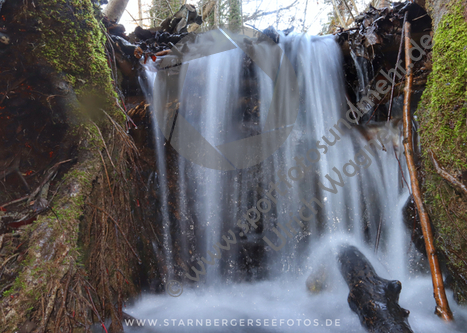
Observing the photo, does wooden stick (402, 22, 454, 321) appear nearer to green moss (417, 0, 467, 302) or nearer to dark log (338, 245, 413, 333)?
green moss (417, 0, 467, 302)

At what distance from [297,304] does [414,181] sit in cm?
171

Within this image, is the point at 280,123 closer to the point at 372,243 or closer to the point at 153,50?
the point at 372,243

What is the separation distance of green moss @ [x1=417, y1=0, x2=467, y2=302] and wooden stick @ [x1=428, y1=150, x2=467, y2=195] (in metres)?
0.03

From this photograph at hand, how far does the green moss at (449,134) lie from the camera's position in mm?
2035

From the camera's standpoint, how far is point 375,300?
191 centimetres

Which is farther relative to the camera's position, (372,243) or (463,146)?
(372,243)

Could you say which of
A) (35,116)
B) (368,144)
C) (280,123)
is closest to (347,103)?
(368,144)

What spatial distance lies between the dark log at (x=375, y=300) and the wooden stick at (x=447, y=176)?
37.2 inches

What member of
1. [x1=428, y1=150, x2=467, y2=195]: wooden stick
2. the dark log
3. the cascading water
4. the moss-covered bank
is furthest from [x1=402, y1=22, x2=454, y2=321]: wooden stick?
the moss-covered bank

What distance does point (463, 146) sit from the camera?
1978 millimetres

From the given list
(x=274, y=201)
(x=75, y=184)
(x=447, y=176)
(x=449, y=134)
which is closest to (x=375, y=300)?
(x=447, y=176)

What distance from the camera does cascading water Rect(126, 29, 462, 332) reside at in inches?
106

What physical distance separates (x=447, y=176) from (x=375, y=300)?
1.25 m

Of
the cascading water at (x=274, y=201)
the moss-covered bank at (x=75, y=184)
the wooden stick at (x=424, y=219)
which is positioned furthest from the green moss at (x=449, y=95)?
the moss-covered bank at (x=75, y=184)
